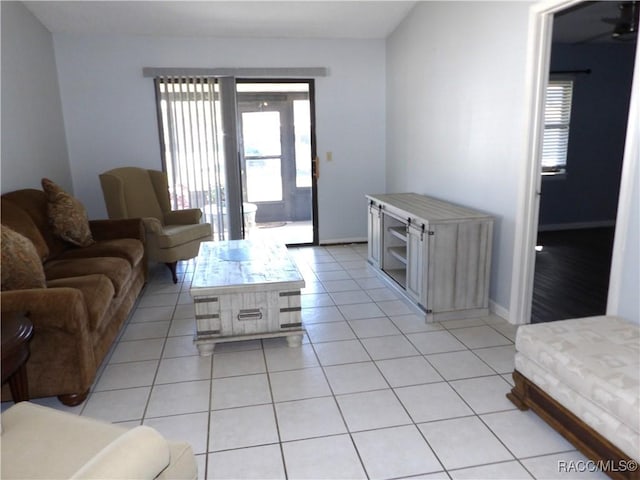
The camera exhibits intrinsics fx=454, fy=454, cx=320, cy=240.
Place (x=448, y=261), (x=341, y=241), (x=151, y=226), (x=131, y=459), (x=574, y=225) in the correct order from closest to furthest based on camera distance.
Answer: (x=131, y=459), (x=448, y=261), (x=151, y=226), (x=341, y=241), (x=574, y=225)

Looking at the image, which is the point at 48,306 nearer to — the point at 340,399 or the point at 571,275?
the point at 340,399

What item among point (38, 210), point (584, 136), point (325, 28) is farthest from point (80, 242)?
point (584, 136)

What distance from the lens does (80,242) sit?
3535 millimetres

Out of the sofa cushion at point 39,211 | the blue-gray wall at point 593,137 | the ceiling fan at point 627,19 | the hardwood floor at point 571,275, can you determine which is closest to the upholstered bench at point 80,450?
the sofa cushion at point 39,211

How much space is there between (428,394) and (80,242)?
2816 millimetres

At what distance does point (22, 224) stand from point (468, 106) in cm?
332

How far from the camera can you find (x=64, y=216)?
3.41 m

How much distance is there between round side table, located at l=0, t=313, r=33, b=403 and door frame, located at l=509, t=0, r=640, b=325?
273 cm

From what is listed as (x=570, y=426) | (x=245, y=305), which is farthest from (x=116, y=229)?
(x=570, y=426)

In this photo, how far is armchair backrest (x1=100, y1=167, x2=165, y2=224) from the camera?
165 inches

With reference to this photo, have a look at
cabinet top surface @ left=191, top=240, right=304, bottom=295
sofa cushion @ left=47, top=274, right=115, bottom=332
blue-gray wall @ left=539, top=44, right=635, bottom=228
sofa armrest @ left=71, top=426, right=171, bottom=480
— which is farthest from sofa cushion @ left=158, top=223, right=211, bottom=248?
Result: blue-gray wall @ left=539, top=44, right=635, bottom=228

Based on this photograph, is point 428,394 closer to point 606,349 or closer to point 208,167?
→ point 606,349

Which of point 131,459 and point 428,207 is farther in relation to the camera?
point 428,207

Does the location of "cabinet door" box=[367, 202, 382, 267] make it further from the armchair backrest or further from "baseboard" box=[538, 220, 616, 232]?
"baseboard" box=[538, 220, 616, 232]
